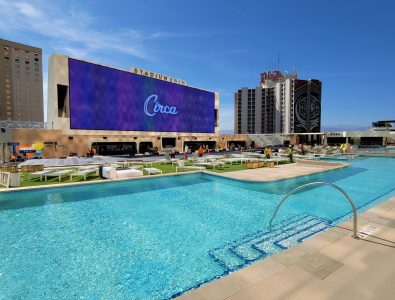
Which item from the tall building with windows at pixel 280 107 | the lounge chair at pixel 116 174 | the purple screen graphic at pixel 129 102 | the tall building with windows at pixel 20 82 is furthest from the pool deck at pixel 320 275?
the tall building with windows at pixel 20 82

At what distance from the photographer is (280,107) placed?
117 meters

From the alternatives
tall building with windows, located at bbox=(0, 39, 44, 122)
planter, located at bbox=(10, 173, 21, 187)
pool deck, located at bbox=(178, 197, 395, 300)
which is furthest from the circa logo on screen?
tall building with windows, located at bbox=(0, 39, 44, 122)

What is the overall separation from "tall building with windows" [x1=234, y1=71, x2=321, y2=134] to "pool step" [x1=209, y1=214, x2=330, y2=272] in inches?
4501

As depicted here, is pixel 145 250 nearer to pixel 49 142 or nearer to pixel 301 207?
pixel 301 207

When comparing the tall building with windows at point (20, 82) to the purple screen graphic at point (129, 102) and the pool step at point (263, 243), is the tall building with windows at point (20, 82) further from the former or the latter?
the pool step at point (263, 243)

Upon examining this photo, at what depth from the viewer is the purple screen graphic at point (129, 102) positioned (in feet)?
102

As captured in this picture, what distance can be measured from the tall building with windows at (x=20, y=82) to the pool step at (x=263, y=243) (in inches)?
4912

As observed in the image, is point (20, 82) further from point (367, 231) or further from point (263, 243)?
point (367, 231)

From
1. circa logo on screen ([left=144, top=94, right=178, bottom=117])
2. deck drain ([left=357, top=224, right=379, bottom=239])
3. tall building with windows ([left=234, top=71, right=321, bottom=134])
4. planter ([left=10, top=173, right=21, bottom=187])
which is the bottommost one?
deck drain ([left=357, top=224, right=379, bottom=239])

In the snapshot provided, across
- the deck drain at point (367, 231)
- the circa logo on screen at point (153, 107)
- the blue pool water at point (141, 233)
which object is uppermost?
the circa logo on screen at point (153, 107)

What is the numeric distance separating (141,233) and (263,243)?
3.50 metres

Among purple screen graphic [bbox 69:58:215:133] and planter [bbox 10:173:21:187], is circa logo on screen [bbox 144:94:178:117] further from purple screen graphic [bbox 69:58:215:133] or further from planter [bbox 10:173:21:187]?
planter [bbox 10:173:21:187]

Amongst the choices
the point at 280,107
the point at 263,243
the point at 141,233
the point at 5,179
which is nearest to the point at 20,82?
the point at 280,107

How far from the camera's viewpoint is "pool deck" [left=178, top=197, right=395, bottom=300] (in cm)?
332
